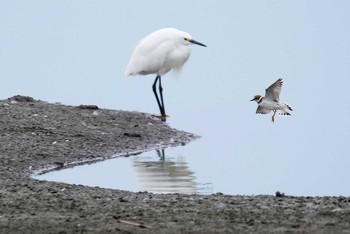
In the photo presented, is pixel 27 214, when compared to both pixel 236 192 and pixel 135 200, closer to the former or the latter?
pixel 135 200

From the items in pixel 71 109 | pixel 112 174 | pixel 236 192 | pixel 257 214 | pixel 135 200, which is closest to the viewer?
pixel 257 214

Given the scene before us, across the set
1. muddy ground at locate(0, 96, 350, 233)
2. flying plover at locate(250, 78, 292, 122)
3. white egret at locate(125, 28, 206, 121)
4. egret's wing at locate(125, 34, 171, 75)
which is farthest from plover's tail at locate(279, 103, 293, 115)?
muddy ground at locate(0, 96, 350, 233)

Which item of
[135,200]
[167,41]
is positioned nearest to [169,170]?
[135,200]

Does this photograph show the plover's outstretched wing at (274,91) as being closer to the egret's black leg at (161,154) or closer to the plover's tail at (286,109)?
the plover's tail at (286,109)

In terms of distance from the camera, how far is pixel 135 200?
848 cm

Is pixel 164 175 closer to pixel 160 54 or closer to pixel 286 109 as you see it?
pixel 286 109

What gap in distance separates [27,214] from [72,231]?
0.75 metres

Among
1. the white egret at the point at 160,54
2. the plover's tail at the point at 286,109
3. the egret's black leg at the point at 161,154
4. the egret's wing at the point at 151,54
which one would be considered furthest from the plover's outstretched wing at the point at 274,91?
the egret's wing at the point at 151,54

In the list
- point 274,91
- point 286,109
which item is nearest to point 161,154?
point 274,91

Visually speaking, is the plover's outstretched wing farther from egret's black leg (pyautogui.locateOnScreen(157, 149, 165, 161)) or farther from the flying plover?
egret's black leg (pyautogui.locateOnScreen(157, 149, 165, 161))

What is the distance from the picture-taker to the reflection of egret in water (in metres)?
10.5

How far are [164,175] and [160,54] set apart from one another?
6.08 metres

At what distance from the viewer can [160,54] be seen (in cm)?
1738

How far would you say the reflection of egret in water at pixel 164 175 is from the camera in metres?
10.5
